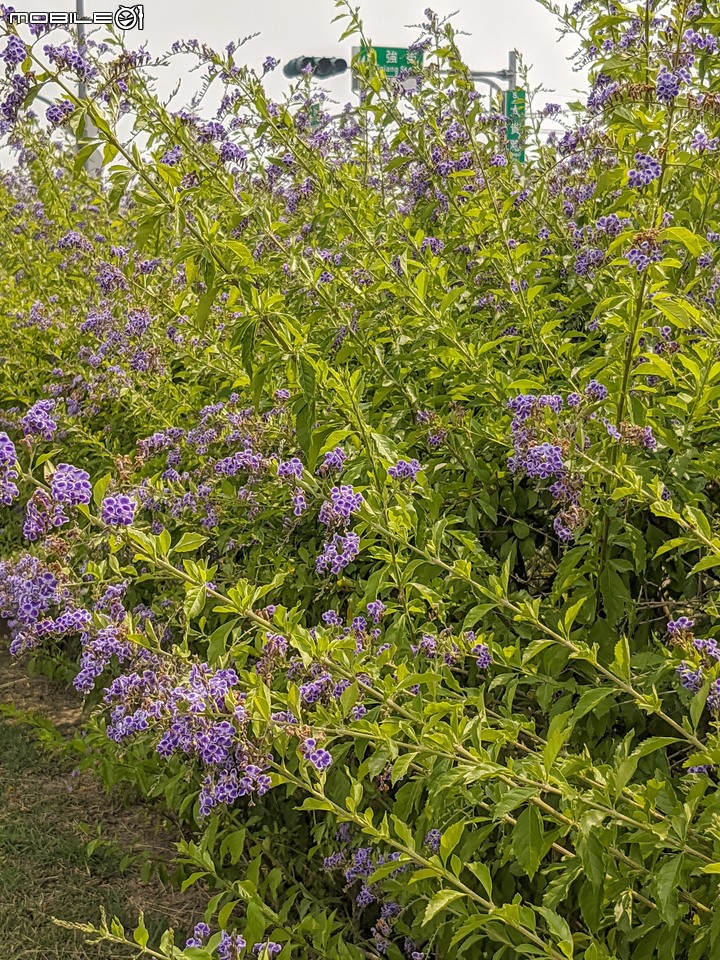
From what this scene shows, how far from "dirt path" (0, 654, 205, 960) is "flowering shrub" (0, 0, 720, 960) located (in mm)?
329

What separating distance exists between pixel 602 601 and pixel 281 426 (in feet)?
4.12

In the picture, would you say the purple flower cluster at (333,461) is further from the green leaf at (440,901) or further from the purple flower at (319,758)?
the green leaf at (440,901)

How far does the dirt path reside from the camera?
147 inches

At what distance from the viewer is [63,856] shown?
4.20 metres

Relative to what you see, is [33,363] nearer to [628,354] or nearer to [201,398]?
[201,398]

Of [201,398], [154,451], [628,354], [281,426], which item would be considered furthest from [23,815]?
[628,354]

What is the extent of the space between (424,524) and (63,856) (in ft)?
8.57

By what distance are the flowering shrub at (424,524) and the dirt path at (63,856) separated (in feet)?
1.08

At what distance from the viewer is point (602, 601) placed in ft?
9.41

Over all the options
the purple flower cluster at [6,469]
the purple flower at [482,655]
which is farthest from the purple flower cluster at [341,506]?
the purple flower cluster at [6,469]

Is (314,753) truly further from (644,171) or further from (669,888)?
(644,171)

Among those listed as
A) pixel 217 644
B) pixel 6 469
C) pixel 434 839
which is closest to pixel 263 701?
pixel 217 644

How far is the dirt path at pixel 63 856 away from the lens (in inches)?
147

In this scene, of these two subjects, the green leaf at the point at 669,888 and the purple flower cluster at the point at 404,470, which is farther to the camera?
the purple flower cluster at the point at 404,470
